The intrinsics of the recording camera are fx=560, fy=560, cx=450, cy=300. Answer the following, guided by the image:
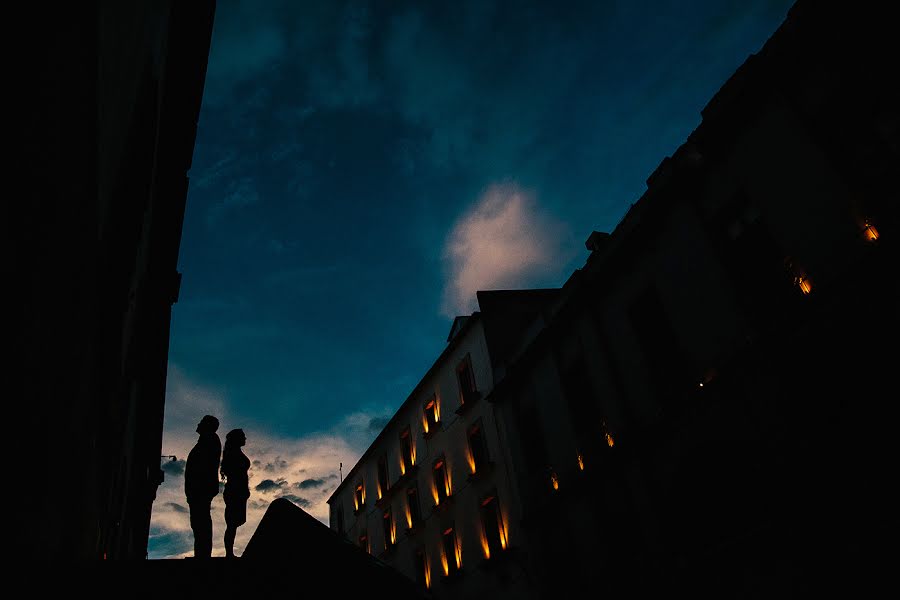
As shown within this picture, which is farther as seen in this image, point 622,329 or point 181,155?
point 622,329

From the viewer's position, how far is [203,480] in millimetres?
7863

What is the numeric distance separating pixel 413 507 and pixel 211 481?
23.3m

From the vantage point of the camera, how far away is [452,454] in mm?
26109

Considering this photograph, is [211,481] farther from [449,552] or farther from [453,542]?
[449,552]

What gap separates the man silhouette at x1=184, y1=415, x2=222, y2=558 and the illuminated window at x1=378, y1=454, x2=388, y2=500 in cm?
2642

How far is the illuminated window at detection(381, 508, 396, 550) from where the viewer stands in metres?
31.4

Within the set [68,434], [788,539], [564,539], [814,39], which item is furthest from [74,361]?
[564,539]

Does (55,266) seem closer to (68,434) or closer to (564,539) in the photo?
(68,434)

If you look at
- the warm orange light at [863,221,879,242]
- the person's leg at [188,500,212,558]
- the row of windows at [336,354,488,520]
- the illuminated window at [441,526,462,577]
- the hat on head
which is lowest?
the person's leg at [188,500,212,558]

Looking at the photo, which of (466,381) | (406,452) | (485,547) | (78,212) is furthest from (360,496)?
(78,212)

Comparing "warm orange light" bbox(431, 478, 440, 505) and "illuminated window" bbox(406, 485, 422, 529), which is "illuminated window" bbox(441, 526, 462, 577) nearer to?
"warm orange light" bbox(431, 478, 440, 505)

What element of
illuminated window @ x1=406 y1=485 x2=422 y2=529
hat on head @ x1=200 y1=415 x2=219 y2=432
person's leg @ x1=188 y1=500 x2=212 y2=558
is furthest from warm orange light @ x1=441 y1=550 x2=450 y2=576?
hat on head @ x1=200 y1=415 x2=219 y2=432

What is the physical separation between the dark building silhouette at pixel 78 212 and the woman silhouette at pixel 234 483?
5.51 feet

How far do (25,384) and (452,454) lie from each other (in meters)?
24.2
